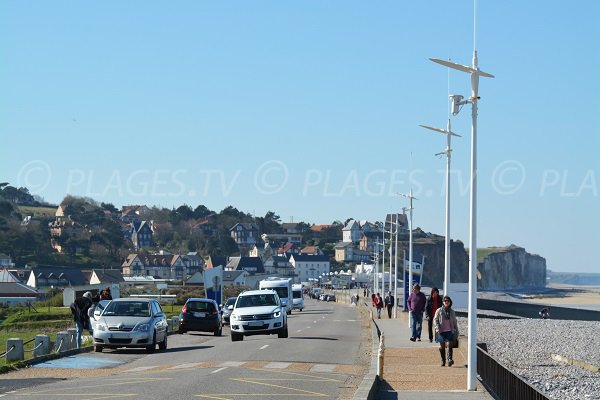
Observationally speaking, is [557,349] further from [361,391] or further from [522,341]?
[361,391]

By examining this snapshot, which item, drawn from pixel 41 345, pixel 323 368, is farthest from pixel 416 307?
pixel 41 345

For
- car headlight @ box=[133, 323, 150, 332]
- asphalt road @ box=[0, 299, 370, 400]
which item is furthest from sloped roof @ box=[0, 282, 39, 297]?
car headlight @ box=[133, 323, 150, 332]

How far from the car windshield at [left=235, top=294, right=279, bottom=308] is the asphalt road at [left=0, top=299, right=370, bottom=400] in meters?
3.50

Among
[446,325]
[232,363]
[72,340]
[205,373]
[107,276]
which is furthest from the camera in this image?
[107,276]

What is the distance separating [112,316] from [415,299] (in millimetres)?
9303

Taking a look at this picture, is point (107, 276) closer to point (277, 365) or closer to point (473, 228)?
point (277, 365)

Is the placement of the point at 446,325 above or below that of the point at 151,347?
above

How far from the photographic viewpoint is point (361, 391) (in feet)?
56.1

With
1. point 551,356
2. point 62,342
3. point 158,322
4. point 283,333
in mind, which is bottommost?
point 551,356

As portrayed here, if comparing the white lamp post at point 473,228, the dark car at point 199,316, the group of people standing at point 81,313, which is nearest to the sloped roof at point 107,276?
the dark car at point 199,316

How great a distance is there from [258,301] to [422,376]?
51.3 ft

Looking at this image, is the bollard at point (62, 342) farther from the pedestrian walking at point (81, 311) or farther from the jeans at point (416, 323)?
the jeans at point (416, 323)

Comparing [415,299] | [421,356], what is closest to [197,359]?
[421,356]

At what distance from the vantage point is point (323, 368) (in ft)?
77.7
